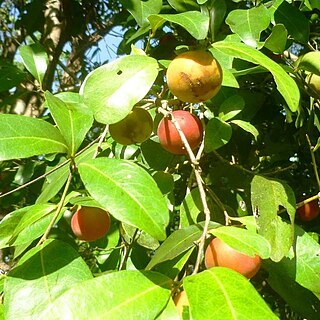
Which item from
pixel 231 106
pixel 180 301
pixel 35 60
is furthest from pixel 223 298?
pixel 35 60

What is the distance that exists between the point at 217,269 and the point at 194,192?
309mm

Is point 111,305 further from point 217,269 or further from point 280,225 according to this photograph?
point 280,225

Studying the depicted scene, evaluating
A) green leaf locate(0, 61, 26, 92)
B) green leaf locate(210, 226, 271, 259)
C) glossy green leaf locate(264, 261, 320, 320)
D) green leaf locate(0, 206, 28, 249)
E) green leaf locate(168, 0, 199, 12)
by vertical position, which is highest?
green leaf locate(168, 0, 199, 12)

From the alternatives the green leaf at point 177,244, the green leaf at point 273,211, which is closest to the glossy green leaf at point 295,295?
the green leaf at point 273,211

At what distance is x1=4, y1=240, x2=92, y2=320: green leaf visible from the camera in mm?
548

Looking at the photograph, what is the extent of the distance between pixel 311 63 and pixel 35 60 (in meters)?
0.57

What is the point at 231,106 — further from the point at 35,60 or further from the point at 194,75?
the point at 35,60

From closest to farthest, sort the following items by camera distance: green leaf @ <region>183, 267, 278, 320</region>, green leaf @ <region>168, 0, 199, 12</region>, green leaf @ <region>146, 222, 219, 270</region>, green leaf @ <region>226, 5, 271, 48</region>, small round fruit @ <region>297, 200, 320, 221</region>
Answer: green leaf @ <region>183, 267, 278, 320</region>
green leaf @ <region>146, 222, 219, 270</region>
green leaf @ <region>226, 5, 271, 48</region>
green leaf @ <region>168, 0, 199, 12</region>
small round fruit @ <region>297, 200, 320, 221</region>

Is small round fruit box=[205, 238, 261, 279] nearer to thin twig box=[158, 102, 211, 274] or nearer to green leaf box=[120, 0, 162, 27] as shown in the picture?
thin twig box=[158, 102, 211, 274]

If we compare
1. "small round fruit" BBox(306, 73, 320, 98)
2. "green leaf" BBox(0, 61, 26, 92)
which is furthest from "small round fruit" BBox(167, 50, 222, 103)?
"green leaf" BBox(0, 61, 26, 92)

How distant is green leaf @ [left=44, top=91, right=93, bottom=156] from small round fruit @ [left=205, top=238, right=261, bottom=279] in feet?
0.68

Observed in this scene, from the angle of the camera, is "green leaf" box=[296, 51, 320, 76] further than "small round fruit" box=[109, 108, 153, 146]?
Yes

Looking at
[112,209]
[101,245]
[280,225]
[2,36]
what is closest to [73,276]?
[112,209]

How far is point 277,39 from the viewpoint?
84cm
